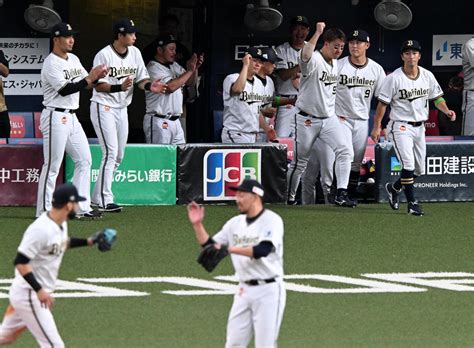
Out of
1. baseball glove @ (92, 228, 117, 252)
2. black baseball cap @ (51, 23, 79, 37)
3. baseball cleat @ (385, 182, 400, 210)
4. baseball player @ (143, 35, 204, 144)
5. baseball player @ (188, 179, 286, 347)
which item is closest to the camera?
baseball player @ (188, 179, 286, 347)

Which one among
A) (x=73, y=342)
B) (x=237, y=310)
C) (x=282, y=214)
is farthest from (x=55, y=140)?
(x=237, y=310)

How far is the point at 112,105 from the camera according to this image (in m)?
17.1

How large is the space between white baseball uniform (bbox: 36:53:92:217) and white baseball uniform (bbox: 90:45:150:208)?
533 millimetres

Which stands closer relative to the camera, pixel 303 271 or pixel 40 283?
pixel 40 283

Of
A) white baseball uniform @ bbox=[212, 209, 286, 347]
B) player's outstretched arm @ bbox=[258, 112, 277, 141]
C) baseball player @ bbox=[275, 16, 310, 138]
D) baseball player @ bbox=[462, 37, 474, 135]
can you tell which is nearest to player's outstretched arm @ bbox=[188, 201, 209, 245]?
white baseball uniform @ bbox=[212, 209, 286, 347]

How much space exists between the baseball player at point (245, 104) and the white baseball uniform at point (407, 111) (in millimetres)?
1653

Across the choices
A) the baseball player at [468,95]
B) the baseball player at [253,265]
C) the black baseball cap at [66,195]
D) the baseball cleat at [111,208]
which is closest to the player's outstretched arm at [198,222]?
the baseball player at [253,265]

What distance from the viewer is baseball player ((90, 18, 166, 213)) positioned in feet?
55.8

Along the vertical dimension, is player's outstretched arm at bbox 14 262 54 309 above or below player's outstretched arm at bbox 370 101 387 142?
below

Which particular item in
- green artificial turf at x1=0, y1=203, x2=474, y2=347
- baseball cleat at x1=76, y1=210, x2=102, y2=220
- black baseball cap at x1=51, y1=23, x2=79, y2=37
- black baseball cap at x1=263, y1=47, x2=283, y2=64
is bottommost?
green artificial turf at x1=0, y1=203, x2=474, y2=347

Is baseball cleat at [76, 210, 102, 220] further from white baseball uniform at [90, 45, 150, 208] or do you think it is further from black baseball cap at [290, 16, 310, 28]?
black baseball cap at [290, 16, 310, 28]

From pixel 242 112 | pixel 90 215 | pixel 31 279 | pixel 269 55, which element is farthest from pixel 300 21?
pixel 31 279

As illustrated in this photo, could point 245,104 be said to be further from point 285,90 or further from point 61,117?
point 61,117

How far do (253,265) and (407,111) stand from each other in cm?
802
